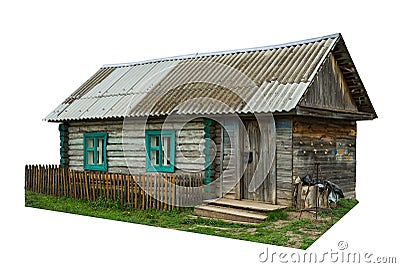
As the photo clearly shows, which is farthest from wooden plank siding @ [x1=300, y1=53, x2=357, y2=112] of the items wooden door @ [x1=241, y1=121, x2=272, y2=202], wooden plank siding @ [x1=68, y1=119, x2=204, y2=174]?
wooden plank siding @ [x1=68, y1=119, x2=204, y2=174]

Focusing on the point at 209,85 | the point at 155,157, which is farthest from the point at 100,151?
the point at 209,85

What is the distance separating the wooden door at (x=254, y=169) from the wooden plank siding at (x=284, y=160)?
372mm

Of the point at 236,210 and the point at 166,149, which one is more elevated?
the point at 166,149

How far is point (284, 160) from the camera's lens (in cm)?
1388

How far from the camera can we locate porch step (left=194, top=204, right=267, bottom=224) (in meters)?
12.8

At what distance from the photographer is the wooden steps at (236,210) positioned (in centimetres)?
1287

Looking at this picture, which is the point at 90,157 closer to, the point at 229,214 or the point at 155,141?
the point at 155,141

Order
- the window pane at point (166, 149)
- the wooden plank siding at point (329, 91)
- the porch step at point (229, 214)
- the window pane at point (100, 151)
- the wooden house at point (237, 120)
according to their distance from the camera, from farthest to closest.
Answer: the window pane at point (100, 151), the window pane at point (166, 149), the wooden plank siding at point (329, 91), the wooden house at point (237, 120), the porch step at point (229, 214)

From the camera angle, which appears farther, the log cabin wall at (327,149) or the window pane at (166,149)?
the window pane at (166,149)

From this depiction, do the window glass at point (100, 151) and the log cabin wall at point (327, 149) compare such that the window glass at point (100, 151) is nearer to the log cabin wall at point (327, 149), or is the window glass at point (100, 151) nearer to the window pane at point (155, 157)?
the window pane at point (155, 157)

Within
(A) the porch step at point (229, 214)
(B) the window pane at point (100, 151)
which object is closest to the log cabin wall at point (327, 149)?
(A) the porch step at point (229, 214)

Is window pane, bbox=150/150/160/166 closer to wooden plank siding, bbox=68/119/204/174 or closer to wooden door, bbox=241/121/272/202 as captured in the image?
wooden plank siding, bbox=68/119/204/174

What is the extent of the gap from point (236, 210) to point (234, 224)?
96cm

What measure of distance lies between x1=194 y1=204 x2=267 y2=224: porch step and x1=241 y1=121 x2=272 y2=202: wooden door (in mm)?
1075
